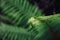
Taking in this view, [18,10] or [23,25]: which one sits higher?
[18,10]

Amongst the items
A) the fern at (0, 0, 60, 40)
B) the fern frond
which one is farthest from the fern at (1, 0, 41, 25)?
the fern frond

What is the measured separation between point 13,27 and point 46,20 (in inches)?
39.9

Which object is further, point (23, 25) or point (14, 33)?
point (23, 25)

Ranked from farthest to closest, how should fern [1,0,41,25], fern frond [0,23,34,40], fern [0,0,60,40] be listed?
fern [1,0,41,25]
fern frond [0,23,34,40]
fern [0,0,60,40]

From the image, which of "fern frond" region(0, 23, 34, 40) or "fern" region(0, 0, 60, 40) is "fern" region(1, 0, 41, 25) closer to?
"fern" region(0, 0, 60, 40)

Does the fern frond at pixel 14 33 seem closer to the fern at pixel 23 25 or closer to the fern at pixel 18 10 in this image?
the fern at pixel 23 25

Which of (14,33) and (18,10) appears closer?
(14,33)

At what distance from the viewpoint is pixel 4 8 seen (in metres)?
3.74

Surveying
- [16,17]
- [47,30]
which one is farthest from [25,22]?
[47,30]

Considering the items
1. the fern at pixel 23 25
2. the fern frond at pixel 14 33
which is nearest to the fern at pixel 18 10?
the fern at pixel 23 25

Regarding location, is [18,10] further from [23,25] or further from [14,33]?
[14,33]

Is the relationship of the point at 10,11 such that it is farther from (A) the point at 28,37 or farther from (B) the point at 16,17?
(A) the point at 28,37

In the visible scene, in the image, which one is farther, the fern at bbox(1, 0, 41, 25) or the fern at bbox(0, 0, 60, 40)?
the fern at bbox(1, 0, 41, 25)

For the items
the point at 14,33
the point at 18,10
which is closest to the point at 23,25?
the point at 18,10
